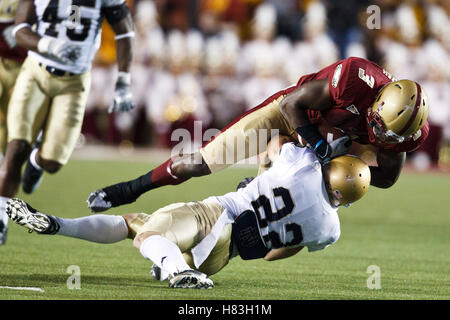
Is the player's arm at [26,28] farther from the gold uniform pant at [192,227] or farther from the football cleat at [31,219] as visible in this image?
the gold uniform pant at [192,227]

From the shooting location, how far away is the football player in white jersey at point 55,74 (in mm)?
6059

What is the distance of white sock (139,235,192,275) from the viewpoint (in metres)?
4.27

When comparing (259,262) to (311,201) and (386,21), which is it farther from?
(386,21)

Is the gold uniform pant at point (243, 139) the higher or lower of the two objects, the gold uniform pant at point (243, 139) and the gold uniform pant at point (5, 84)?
the lower

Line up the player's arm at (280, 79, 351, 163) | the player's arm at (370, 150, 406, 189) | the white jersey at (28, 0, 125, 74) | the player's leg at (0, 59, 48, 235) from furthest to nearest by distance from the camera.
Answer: the white jersey at (28, 0, 125, 74) → the player's leg at (0, 59, 48, 235) → the player's arm at (370, 150, 406, 189) → the player's arm at (280, 79, 351, 163)

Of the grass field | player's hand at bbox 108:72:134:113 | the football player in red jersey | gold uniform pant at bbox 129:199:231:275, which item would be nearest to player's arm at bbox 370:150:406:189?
the football player in red jersey

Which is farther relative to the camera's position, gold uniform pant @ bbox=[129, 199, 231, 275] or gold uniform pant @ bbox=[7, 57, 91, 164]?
gold uniform pant @ bbox=[7, 57, 91, 164]

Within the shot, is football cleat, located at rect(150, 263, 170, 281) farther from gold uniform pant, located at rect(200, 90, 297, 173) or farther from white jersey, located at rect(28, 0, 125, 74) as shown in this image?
white jersey, located at rect(28, 0, 125, 74)

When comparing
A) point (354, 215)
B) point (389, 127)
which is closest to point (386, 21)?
point (354, 215)

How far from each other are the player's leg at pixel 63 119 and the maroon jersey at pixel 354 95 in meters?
1.80

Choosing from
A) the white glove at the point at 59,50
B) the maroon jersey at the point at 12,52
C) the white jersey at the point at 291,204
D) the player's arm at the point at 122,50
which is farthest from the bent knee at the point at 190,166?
the maroon jersey at the point at 12,52

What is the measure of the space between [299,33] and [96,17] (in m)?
10.1

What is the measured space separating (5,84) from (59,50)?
1182mm

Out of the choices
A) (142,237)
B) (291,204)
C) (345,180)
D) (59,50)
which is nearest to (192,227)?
(142,237)
